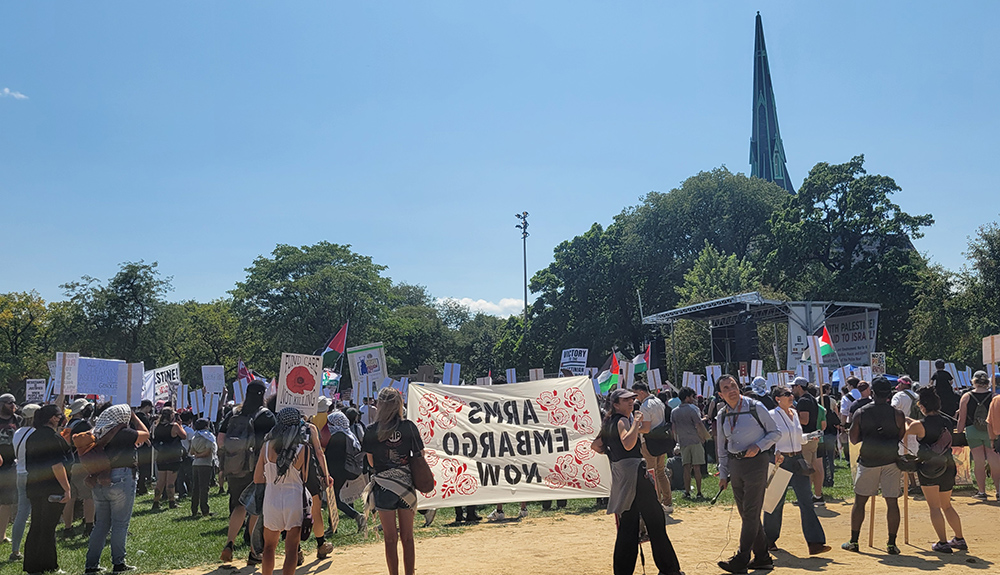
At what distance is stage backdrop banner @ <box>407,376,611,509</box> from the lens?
9453 millimetres

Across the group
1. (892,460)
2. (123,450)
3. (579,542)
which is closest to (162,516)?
(123,450)

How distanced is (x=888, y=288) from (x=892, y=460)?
41.1m

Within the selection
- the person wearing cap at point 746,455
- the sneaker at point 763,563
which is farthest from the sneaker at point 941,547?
the person wearing cap at point 746,455

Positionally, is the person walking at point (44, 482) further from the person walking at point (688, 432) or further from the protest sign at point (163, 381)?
the protest sign at point (163, 381)

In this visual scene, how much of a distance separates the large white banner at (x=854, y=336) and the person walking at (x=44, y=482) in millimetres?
34242

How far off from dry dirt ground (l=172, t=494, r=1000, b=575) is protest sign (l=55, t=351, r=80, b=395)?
4.78m

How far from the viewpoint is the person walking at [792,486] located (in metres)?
7.68

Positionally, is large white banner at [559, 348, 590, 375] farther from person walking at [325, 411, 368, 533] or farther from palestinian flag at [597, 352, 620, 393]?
person walking at [325, 411, 368, 533]

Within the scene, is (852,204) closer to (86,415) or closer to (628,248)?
(628,248)

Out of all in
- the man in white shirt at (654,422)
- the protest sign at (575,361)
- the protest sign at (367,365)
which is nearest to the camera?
the man in white shirt at (654,422)

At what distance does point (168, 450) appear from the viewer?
1305 cm

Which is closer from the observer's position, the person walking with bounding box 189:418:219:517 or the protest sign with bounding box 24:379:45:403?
the person walking with bounding box 189:418:219:517

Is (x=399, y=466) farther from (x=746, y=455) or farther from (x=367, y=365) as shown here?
(x=367, y=365)

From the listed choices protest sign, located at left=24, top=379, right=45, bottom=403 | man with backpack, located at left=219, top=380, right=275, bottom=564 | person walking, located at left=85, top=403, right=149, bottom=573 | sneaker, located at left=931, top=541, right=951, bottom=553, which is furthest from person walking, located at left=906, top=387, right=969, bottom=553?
protest sign, located at left=24, top=379, right=45, bottom=403
